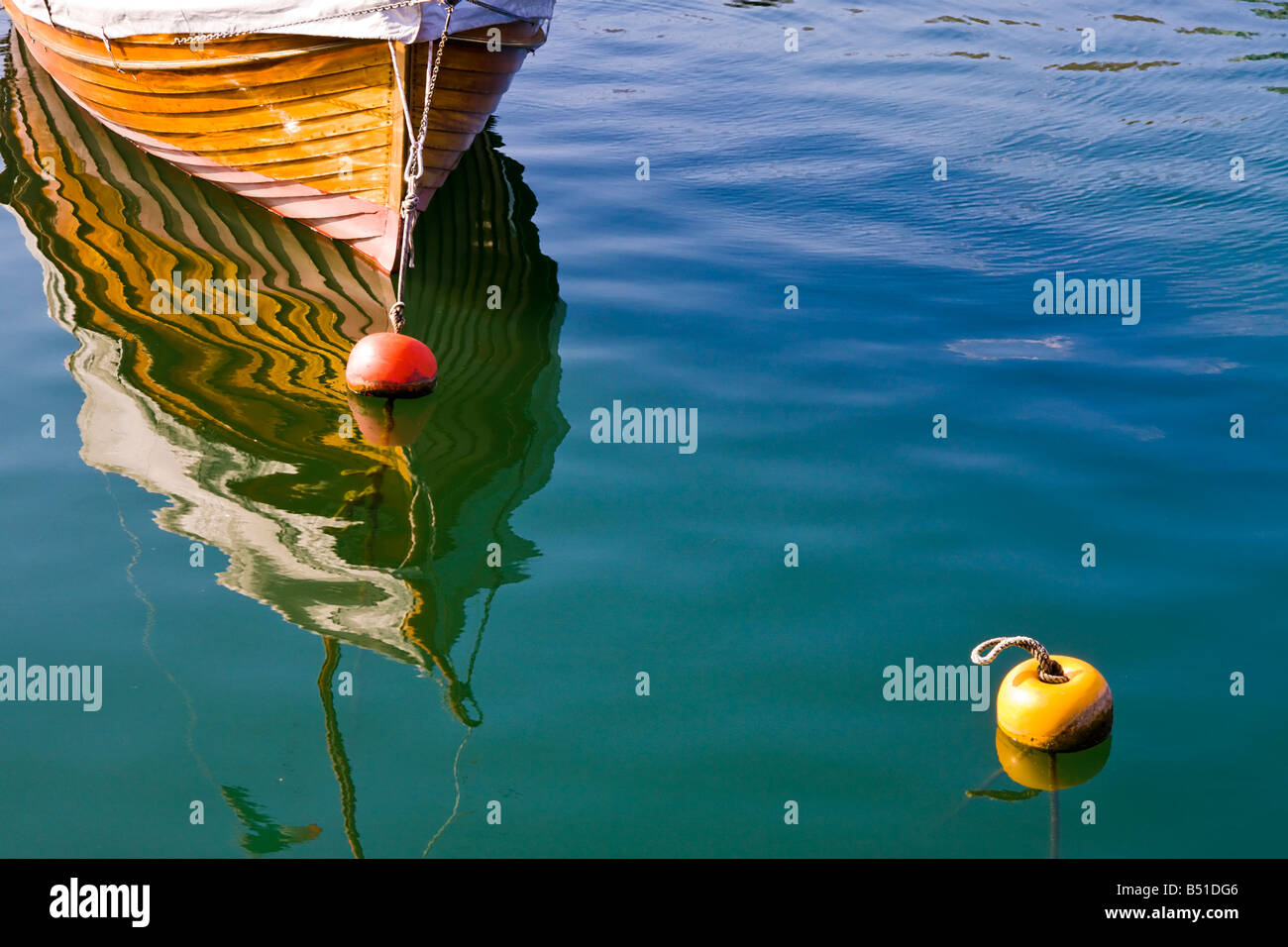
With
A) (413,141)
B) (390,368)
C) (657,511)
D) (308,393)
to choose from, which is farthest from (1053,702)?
(413,141)

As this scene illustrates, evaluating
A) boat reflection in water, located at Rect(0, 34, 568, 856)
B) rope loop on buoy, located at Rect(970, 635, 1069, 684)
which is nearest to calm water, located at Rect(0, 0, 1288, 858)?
boat reflection in water, located at Rect(0, 34, 568, 856)

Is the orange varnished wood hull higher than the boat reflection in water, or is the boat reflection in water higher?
the orange varnished wood hull

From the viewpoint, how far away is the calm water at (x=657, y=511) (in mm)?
4656

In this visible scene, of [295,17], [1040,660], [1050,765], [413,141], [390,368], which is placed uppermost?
[295,17]

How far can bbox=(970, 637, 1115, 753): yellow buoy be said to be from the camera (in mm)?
4680

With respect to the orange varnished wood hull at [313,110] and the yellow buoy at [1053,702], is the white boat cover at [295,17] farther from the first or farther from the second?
the yellow buoy at [1053,702]

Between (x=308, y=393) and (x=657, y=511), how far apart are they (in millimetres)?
2406

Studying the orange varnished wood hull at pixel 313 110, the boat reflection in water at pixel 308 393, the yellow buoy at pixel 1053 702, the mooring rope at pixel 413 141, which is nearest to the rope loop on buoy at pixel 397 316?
the mooring rope at pixel 413 141

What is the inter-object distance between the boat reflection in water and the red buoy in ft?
0.64

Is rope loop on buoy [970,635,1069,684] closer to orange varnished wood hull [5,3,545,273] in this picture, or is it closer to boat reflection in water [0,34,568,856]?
boat reflection in water [0,34,568,856]

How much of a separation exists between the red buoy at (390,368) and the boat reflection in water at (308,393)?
20cm

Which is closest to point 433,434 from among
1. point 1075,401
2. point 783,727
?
point 783,727

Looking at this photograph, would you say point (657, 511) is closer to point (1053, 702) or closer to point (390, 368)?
point (390, 368)

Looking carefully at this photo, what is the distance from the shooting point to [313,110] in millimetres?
8750
